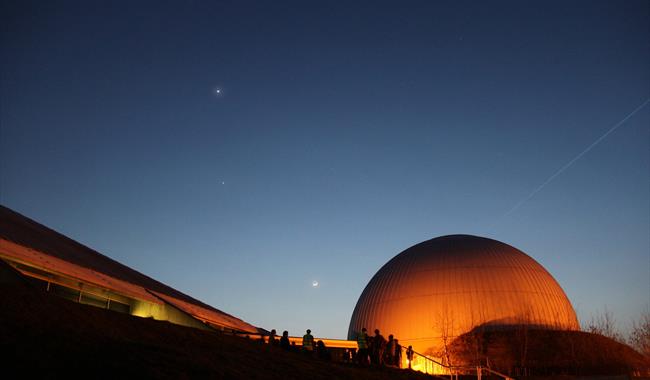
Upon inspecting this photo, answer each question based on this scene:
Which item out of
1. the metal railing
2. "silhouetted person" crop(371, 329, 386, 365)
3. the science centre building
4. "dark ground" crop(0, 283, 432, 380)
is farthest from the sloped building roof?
the science centre building

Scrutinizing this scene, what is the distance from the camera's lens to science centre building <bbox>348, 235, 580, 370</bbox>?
41.7 meters

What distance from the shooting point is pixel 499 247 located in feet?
161

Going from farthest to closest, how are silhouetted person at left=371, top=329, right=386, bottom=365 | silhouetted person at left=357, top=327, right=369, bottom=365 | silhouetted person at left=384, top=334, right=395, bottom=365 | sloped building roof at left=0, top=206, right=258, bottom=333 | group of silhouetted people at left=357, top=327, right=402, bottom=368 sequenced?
1. silhouetted person at left=384, top=334, right=395, bottom=365
2. silhouetted person at left=371, top=329, right=386, bottom=365
3. group of silhouetted people at left=357, top=327, right=402, bottom=368
4. silhouetted person at left=357, top=327, right=369, bottom=365
5. sloped building roof at left=0, top=206, right=258, bottom=333

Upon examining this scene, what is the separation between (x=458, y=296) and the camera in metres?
42.9

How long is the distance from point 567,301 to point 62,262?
43.4 m

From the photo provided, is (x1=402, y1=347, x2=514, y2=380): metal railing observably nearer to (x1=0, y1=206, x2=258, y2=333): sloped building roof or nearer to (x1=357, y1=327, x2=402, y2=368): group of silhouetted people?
(x1=357, y1=327, x2=402, y2=368): group of silhouetted people

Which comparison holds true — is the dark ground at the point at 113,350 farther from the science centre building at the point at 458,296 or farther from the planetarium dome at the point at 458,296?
the planetarium dome at the point at 458,296

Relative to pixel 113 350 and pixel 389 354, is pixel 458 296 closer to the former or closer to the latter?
pixel 389 354

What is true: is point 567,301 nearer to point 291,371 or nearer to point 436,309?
point 436,309

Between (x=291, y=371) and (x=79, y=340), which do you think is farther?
(x=291, y=371)

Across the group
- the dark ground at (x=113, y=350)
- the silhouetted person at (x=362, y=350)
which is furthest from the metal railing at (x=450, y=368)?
the dark ground at (x=113, y=350)

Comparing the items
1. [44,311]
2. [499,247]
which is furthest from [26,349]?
[499,247]

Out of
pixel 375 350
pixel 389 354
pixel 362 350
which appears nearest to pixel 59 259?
pixel 362 350

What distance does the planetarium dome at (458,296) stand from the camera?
4175 centimetres
